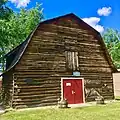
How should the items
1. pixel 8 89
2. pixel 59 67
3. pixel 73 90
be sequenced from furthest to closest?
1. pixel 73 90
2. pixel 59 67
3. pixel 8 89

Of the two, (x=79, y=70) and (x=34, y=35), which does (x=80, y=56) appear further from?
(x=34, y=35)

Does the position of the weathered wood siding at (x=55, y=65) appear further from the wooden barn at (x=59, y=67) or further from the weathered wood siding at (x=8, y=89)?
the weathered wood siding at (x=8, y=89)

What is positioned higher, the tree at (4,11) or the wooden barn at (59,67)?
the tree at (4,11)

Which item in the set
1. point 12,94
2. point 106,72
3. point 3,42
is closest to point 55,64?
point 12,94

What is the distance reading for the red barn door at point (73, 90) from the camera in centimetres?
1820

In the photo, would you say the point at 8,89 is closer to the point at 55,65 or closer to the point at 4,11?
the point at 55,65

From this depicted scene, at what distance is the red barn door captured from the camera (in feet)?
59.7

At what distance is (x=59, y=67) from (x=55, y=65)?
39 cm

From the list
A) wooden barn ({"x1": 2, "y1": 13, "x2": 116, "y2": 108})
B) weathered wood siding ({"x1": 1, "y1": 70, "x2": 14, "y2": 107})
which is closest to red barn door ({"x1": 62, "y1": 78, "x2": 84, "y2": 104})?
wooden barn ({"x1": 2, "y1": 13, "x2": 116, "y2": 108})

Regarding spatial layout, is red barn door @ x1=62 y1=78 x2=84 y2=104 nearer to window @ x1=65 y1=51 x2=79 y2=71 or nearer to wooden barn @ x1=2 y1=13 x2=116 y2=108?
wooden barn @ x1=2 y1=13 x2=116 y2=108

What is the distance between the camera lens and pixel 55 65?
1806cm

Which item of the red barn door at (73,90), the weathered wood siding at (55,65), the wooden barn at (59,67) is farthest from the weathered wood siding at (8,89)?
the red barn door at (73,90)

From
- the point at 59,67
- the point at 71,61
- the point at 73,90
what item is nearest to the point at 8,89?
the point at 59,67

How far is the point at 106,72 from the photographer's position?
20.8 meters
